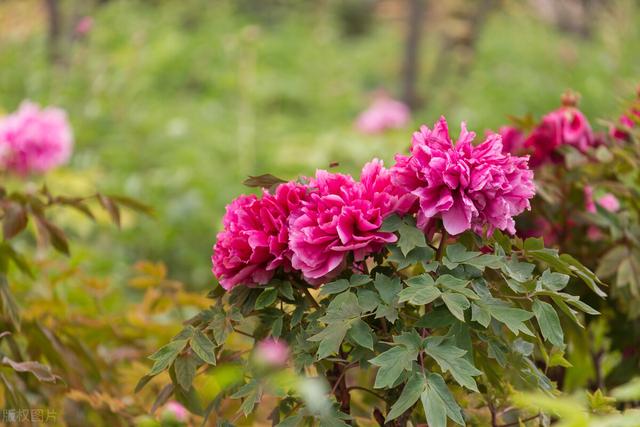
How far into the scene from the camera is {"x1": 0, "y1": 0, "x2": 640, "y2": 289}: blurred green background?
4984 millimetres

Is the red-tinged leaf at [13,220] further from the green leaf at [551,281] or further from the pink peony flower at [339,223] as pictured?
the green leaf at [551,281]

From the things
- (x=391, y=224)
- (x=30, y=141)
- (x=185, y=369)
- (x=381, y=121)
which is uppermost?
(x=391, y=224)

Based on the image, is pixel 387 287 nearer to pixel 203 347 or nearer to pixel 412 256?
pixel 412 256

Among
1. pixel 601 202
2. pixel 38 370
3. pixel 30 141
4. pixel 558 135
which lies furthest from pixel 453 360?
Result: pixel 30 141

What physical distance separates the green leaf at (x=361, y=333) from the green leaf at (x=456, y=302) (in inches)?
4.8

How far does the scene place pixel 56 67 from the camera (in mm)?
6508

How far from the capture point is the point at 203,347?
1.39 m

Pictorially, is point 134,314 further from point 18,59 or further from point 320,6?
point 320,6

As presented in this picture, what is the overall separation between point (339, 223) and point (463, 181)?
0.19 metres

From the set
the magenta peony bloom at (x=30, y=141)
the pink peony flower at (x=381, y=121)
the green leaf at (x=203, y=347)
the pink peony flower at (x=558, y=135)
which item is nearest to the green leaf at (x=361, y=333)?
the green leaf at (x=203, y=347)

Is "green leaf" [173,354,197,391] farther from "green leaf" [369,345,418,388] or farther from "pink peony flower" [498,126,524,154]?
"pink peony flower" [498,126,524,154]

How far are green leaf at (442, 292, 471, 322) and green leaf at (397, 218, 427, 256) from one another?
9cm

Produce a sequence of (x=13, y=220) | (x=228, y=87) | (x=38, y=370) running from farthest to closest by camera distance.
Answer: (x=228, y=87) → (x=13, y=220) → (x=38, y=370)

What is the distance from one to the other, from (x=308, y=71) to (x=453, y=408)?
7991mm
